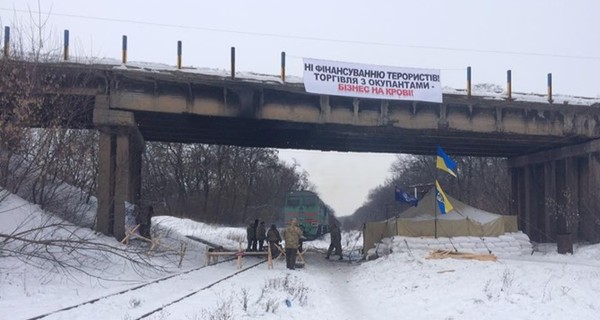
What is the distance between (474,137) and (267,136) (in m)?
10.3

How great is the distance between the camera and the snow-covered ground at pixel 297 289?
1231 centimetres

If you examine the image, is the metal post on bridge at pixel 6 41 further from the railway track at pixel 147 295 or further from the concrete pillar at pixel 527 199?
the concrete pillar at pixel 527 199

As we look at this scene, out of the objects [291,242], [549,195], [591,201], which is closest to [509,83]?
[591,201]

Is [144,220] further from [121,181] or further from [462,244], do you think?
[462,244]

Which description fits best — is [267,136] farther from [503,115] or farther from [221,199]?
[221,199]

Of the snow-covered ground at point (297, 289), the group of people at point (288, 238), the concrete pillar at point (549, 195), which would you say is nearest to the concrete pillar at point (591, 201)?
the concrete pillar at point (549, 195)

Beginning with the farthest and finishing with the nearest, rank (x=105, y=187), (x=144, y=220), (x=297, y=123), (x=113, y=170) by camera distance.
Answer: (x=144, y=220), (x=297, y=123), (x=113, y=170), (x=105, y=187)

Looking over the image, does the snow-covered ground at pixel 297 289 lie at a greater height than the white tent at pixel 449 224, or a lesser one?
lesser

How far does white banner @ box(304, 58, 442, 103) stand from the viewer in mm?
25031

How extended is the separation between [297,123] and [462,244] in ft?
28.5

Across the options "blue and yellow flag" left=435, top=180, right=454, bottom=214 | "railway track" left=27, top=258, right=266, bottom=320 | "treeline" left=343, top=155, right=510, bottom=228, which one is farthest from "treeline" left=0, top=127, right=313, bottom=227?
"treeline" left=343, top=155, right=510, bottom=228

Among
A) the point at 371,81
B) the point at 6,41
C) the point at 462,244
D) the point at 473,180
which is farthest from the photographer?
the point at 473,180

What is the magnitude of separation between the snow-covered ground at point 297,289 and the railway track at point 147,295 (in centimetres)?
3

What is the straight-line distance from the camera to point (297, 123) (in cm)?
2641
